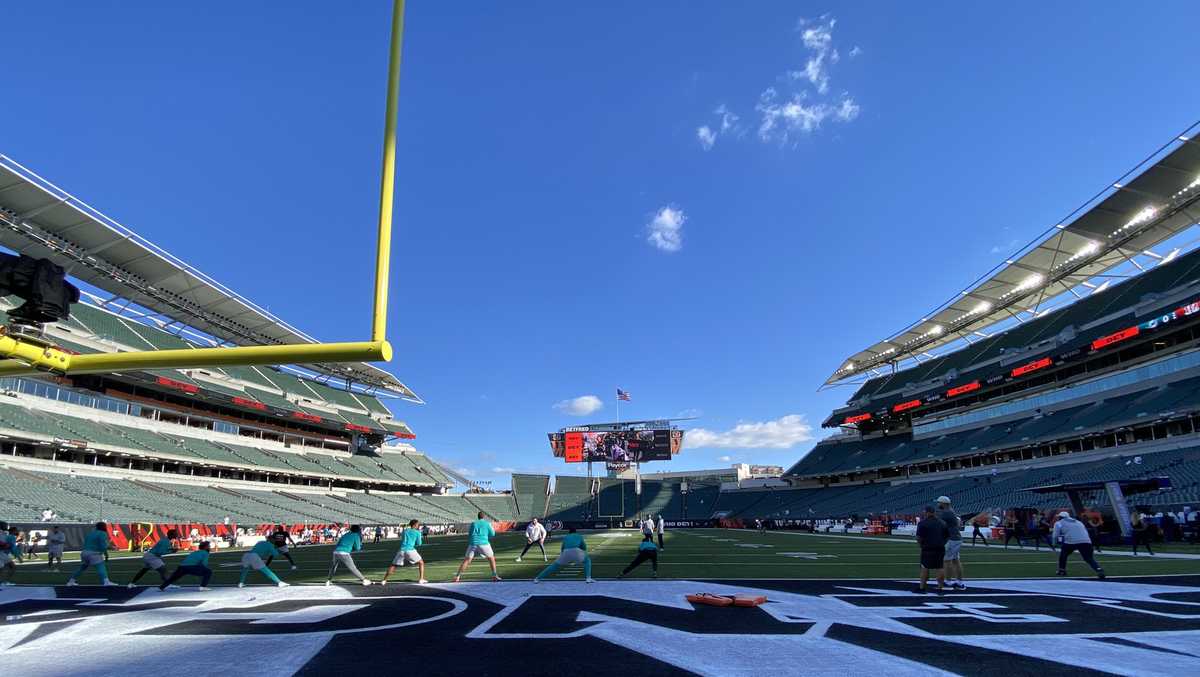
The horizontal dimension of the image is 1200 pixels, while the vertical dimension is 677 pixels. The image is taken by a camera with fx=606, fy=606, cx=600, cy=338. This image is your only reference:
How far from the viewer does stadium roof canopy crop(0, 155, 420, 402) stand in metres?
29.1

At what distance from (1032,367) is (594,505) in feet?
164

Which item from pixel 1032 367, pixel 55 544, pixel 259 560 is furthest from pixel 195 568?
pixel 1032 367

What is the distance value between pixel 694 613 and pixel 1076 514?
70.0 ft

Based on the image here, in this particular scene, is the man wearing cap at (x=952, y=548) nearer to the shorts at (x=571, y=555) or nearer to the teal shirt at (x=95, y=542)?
the shorts at (x=571, y=555)

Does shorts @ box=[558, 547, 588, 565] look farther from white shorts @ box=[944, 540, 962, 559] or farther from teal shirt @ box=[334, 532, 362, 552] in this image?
white shorts @ box=[944, 540, 962, 559]

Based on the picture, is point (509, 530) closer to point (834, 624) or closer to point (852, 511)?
point (852, 511)

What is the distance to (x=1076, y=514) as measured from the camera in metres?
22.1

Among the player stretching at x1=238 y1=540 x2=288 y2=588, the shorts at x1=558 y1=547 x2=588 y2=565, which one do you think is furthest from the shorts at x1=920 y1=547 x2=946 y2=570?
the player stretching at x1=238 y1=540 x2=288 y2=588

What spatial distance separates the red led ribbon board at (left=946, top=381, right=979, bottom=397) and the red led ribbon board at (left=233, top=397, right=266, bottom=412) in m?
60.7

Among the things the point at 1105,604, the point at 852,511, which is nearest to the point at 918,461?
the point at 852,511

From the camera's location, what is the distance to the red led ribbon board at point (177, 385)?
42.9 meters

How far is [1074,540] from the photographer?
11.4 m

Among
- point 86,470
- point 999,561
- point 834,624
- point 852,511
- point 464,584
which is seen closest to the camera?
point 834,624

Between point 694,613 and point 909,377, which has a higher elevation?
point 909,377
